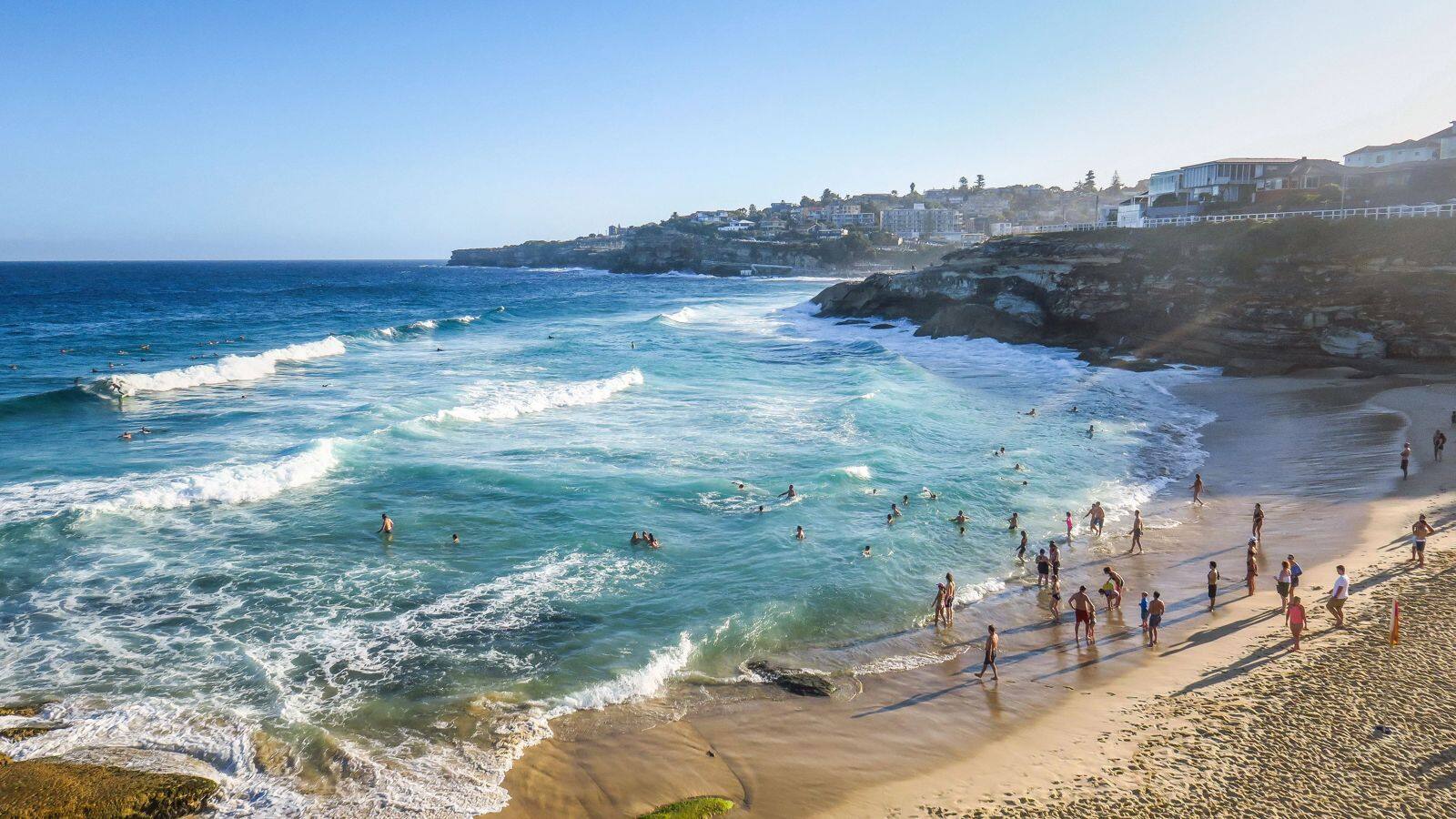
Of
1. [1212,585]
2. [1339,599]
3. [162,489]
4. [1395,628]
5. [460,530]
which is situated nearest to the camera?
[1395,628]

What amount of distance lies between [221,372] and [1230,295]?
1976 inches

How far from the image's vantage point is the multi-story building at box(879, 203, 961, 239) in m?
166

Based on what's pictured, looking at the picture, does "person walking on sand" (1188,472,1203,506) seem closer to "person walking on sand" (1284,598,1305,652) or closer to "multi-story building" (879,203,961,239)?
"person walking on sand" (1284,598,1305,652)

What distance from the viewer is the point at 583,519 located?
797 inches

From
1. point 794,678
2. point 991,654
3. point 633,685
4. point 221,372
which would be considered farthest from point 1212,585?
point 221,372

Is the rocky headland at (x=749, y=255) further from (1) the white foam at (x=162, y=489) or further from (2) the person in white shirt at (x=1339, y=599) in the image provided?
(2) the person in white shirt at (x=1339, y=599)

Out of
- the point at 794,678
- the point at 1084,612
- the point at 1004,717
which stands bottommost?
the point at 1004,717

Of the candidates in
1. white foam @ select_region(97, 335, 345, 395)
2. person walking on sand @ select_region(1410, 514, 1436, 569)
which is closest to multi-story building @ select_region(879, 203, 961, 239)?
white foam @ select_region(97, 335, 345, 395)

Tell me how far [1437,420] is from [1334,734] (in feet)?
72.0

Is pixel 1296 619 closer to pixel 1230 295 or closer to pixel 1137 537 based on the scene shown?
pixel 1137 537

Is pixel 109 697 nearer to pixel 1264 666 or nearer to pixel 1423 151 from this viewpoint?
pixel 1264 666

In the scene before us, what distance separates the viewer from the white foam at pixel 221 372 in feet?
115

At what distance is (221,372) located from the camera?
1559 inches

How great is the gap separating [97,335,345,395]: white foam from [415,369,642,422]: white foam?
42.1ft
